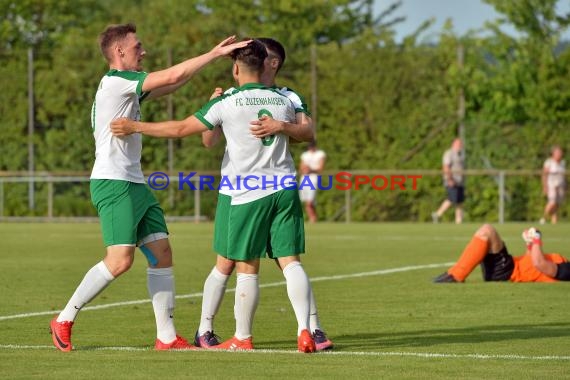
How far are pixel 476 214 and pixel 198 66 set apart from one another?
26.4 meters

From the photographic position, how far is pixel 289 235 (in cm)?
911

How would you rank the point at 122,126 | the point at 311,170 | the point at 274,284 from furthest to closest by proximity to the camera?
the point at 311,170 → the point at 274,284 → the point at 122,126

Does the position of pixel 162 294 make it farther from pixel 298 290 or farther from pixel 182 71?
pixel 182 71

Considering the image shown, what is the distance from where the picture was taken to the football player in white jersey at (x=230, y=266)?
921cm

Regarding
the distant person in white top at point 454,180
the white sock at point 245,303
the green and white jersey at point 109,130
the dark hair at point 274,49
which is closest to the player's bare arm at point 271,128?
the dark hair at point 274,49

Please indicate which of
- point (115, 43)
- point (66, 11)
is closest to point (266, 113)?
point (115, 43)

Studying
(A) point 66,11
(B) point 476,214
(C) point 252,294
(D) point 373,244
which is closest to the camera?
(C) point 252,294

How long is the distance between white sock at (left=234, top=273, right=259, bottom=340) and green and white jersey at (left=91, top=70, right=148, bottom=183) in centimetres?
94

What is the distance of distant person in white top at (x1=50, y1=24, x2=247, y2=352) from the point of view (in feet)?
29.9

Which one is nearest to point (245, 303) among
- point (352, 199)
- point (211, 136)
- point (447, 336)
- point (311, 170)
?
point (211, 136)

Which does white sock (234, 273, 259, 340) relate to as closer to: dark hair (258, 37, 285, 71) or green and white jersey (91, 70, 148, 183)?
green and white jersey (91, 70, 148, 183)

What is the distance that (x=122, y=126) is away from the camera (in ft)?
29.5

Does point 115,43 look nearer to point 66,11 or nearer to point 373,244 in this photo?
point 373,244

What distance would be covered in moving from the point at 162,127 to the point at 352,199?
26587mm
